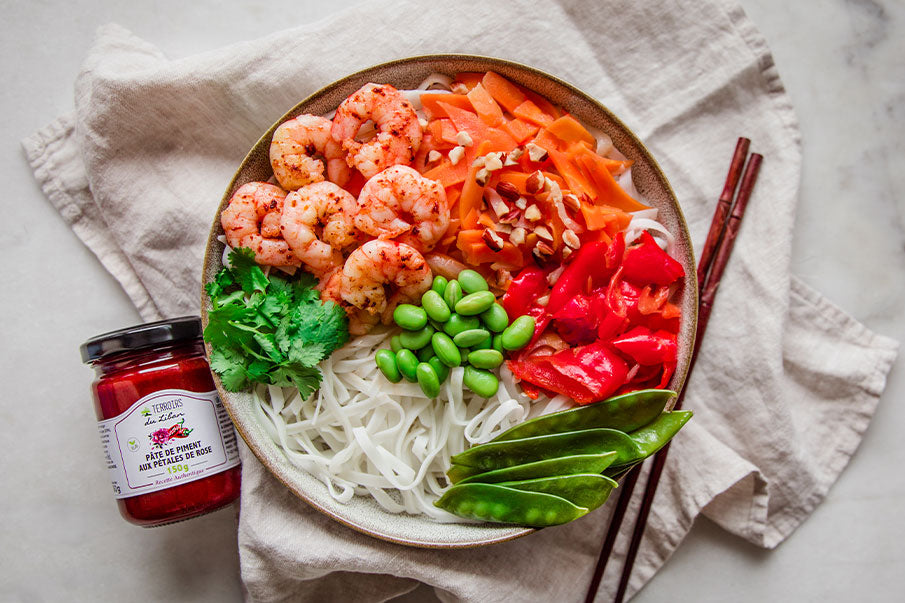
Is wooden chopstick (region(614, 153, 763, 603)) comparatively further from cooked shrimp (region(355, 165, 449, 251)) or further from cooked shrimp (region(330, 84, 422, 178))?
cooked shrimp (region(330, 84, 422, 178))

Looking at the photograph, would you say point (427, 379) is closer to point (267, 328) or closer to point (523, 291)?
point (523, 291)

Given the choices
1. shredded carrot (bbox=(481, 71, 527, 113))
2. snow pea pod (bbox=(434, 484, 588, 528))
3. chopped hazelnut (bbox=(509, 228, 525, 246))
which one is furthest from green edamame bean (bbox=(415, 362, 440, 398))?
shredded carrot (bbox=(481, 71, 527, 113))

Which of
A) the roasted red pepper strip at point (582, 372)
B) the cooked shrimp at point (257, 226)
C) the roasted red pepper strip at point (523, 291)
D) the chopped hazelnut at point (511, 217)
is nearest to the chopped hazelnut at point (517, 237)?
the chopped hazelnut at point (511, 217)

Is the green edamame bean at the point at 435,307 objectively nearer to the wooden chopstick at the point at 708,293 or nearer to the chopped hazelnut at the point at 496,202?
the chopped hazelnut at the point at 496,202

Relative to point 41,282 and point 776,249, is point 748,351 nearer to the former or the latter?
point 776,249

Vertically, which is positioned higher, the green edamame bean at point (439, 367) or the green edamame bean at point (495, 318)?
the green edamame bean at point (495, 318)
